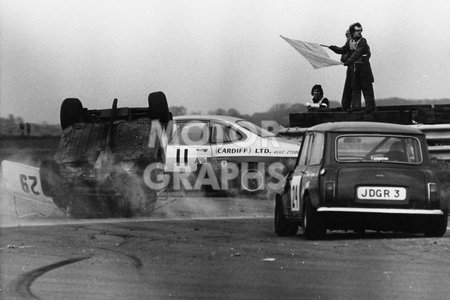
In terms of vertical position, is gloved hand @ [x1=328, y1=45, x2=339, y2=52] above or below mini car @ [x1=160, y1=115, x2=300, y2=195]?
above

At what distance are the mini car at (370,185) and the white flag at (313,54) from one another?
19.8 ft

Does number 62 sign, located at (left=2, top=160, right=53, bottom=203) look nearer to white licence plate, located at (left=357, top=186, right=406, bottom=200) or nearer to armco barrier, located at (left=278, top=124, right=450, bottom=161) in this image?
→ armco barrier, located at (left=278, top=124, right=450, bottom=161)

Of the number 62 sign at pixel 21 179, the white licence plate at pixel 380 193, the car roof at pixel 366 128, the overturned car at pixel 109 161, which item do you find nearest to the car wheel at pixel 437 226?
the white licence plate at pixel 380 193

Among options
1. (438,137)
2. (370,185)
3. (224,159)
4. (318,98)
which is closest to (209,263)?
(370,185)

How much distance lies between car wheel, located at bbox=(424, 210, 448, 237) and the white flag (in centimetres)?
663

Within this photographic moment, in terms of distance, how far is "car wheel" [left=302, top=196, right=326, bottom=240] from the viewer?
1269cm

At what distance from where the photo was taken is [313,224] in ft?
41.8

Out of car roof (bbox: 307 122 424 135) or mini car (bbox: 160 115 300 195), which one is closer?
car roof (bbox: 307 122 424 135)

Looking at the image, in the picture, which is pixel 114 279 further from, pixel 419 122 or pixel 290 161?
pixel 419 122

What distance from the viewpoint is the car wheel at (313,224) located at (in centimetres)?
1269

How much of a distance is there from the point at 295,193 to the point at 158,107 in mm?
4893

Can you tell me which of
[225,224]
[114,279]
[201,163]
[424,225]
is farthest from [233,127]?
[114,279]

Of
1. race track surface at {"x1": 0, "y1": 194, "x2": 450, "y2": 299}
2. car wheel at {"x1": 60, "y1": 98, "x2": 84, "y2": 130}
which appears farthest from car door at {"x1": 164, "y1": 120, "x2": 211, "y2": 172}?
race track surface at {"x1": 0, "y1": 194, "x2": 450, "y2": 299}

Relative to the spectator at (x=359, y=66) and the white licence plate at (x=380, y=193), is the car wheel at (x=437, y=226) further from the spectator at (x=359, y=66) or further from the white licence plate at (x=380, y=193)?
the spectator at (x=359, y=66)
